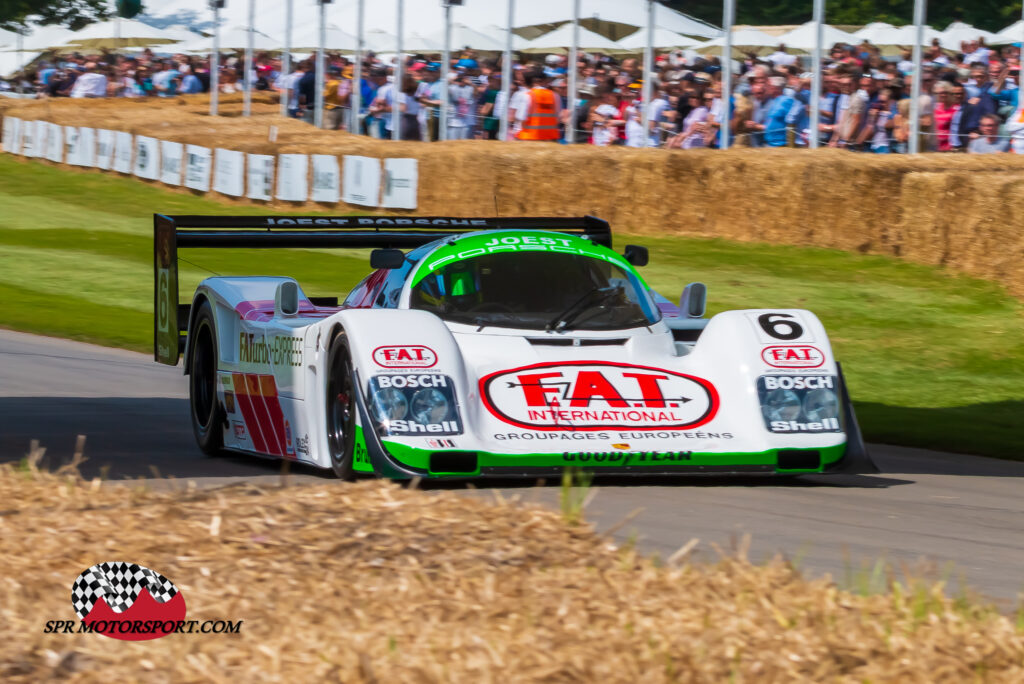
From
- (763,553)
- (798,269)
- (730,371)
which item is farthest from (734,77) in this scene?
(763,553)

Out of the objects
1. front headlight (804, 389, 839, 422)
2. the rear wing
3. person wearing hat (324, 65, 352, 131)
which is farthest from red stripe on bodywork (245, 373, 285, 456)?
person wearing hat (324, 65, 352, 131)

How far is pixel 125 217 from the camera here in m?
30.5

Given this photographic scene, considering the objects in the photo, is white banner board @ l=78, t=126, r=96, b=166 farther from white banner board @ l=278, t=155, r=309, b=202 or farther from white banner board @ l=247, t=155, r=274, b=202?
white banner board @ l=278, t=155, r=309, b=202

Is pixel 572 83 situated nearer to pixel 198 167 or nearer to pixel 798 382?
pixel 198 167

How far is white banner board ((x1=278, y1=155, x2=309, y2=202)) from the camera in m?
29.6

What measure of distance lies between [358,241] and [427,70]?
22339 mm

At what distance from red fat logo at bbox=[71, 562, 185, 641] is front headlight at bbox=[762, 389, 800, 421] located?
157 inches

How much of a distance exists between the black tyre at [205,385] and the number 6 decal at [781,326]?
324 centimetres

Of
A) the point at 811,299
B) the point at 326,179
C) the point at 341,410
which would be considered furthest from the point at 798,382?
the point at 326,179

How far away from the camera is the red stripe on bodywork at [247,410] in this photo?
29.5ft

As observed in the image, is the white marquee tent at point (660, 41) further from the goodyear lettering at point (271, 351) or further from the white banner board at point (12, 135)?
the goodyear lettering at point (271, 351)

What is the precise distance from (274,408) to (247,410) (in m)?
0.40

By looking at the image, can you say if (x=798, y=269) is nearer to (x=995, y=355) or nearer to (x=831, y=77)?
(x=831, y=77)

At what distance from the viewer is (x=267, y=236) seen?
10.5 m
